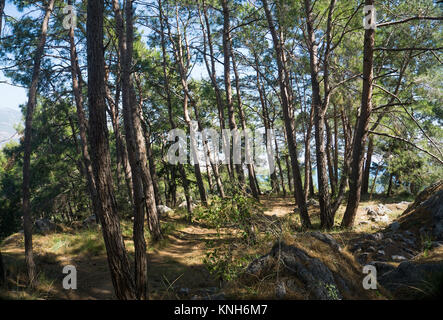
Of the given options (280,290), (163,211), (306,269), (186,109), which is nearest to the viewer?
(280,290)

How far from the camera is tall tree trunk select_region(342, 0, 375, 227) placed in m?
6.89

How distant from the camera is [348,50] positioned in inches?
423

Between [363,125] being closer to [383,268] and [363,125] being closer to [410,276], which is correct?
[383,268]

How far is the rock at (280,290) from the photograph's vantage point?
3225 millimetres

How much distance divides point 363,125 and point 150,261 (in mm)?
7198

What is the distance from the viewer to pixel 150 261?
285 inches

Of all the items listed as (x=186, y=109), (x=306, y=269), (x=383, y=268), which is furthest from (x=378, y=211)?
(x=186, y=109)

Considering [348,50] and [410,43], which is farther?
[348,50]

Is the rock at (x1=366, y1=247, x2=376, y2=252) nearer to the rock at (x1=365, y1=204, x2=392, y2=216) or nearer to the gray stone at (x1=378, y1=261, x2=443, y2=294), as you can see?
the gray stone at (x1=378, y1=261, x2=443, y2=294)

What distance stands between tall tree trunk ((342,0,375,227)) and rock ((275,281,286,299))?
5.45 m

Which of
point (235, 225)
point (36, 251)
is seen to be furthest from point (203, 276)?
point (36, 251)

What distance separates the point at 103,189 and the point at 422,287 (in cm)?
450

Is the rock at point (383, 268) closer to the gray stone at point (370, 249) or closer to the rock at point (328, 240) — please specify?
the rock at point (328, 240)
